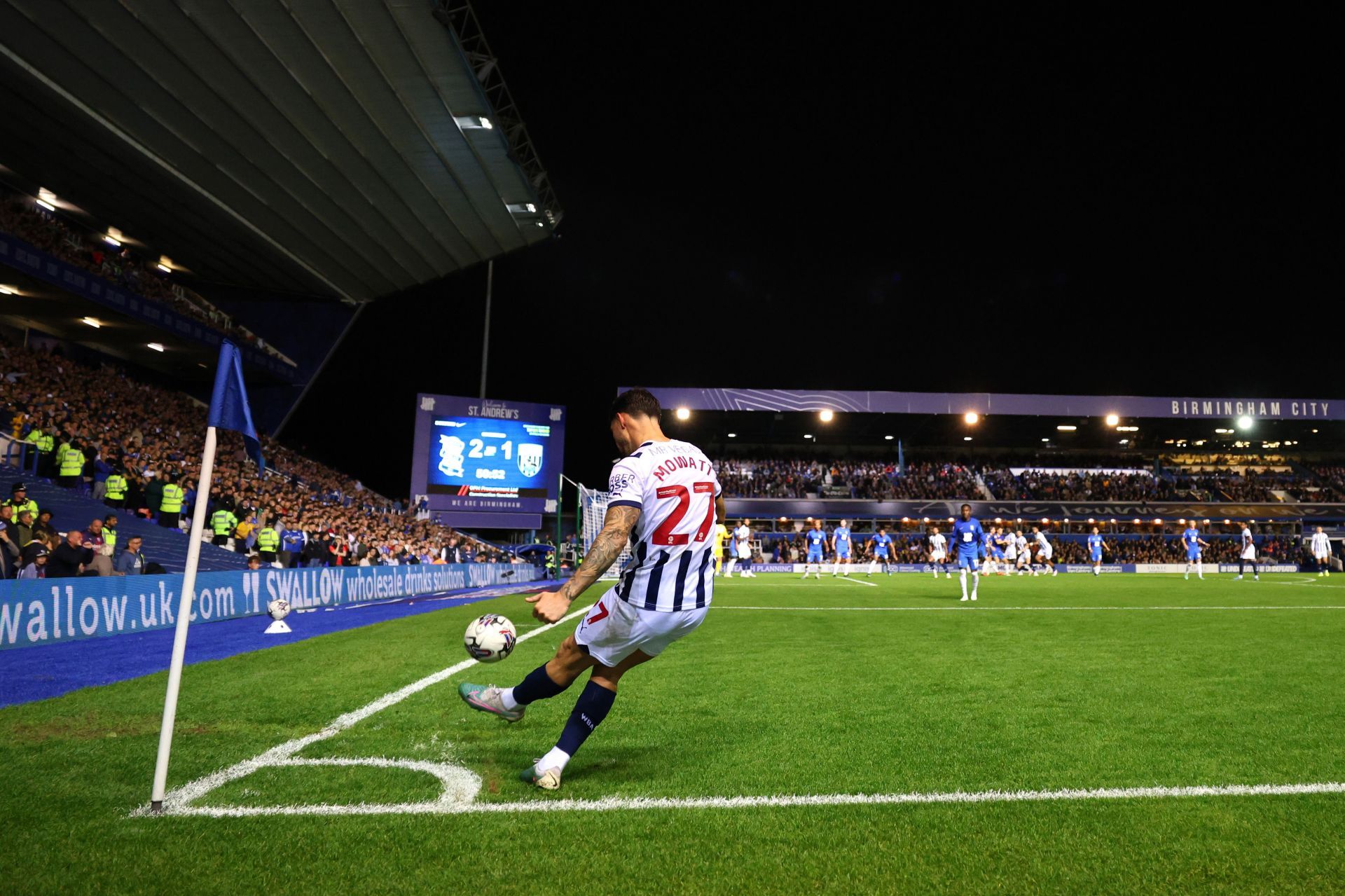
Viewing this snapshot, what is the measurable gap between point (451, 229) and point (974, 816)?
30.9 metres

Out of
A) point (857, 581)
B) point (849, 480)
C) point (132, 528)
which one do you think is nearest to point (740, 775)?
point (132, 528)

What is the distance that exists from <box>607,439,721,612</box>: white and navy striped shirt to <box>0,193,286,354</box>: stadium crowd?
83.4ft

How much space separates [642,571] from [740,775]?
1.15 metres

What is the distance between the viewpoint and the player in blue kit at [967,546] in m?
17.2

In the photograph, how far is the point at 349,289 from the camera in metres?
35.2

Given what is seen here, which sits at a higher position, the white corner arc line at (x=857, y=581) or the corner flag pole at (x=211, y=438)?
the corner flag pole at (x=211, y=438)

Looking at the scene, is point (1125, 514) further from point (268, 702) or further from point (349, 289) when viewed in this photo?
point (268, 702)

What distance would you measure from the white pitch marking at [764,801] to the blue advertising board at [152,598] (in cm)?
833

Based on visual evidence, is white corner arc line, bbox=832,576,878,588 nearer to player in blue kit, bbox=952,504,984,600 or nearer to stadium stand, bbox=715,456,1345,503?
player in blue kit, bbox=952,504,984,600

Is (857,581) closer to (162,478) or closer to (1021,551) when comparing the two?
(1021,551)

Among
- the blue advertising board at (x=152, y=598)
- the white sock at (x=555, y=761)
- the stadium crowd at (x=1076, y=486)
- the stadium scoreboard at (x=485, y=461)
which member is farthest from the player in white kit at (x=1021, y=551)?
the white sock at (x=555, y=761)

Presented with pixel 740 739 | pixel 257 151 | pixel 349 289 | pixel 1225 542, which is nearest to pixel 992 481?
pixel 1225 542

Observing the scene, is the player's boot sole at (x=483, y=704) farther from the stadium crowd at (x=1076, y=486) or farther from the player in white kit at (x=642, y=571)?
the stadium crowd at (x=1076, y=486)

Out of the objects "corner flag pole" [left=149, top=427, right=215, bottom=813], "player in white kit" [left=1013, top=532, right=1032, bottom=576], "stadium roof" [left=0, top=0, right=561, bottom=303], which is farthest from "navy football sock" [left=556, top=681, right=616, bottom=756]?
"player in white kit" [left=1013, top=532, right=1032, bottom=576]
